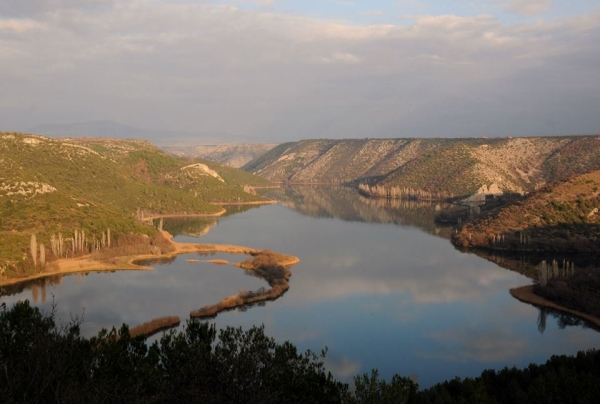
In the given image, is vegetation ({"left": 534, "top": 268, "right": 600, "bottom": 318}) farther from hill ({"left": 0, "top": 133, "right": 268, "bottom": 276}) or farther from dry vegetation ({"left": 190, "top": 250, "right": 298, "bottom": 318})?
hill ({"left": 0, "top": 133, "right": 268, "bottom": 276})

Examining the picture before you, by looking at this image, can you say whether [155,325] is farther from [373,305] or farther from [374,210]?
[374,210]

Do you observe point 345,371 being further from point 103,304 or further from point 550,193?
point 550,193

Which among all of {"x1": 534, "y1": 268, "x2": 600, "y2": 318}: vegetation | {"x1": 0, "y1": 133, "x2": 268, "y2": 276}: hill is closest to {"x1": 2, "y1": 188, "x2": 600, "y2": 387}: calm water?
{"x1": 534, "y1": 268, "x2": 600, "y2": 318}: vegetation

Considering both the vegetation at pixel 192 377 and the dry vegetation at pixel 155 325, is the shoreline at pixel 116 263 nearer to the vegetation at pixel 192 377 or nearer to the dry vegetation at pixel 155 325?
the dry vegetation at pixel 155 325

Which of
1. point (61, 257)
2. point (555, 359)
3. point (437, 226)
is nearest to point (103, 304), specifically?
point (61, 257)

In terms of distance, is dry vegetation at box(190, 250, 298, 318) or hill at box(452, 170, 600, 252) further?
hill at box(452, 170, 600, 252)

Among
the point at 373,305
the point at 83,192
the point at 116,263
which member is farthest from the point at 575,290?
the point at 83,192
